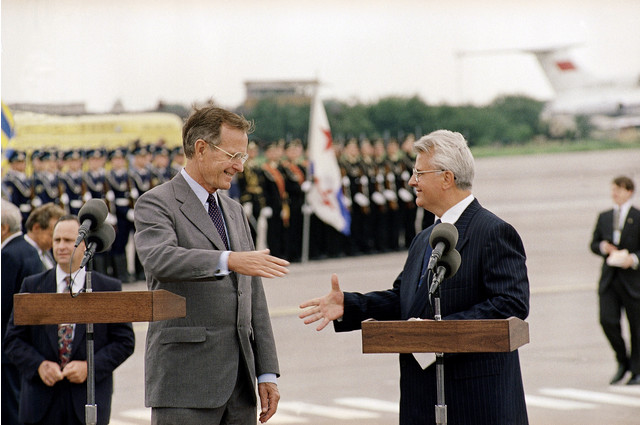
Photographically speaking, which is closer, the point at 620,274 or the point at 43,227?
the point at 43,227

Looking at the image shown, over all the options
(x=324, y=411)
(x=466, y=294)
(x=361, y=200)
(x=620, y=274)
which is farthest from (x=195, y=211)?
(x=361, y=200)

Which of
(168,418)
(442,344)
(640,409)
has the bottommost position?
(640,409)

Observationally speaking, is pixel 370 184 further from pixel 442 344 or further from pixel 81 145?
pixel 442 344

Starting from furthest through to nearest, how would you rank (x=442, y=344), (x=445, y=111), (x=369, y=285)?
(x=445, y=111), (x=369, y=285), (x=442, y=344)

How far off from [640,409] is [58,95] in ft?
49.7

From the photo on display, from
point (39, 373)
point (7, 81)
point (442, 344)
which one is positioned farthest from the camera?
point (7, 81)

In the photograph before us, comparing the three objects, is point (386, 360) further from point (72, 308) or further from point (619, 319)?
point (72, 308)

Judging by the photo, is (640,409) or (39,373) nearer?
(39,373)

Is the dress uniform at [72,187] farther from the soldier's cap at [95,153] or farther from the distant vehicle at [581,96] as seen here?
the distant vehicle at [581,96]

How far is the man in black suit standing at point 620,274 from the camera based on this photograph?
29.8ft

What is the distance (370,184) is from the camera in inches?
810

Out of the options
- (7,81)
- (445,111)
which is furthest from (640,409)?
(445,111)

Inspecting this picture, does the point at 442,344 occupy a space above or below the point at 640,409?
above

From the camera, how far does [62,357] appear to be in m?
5.14
